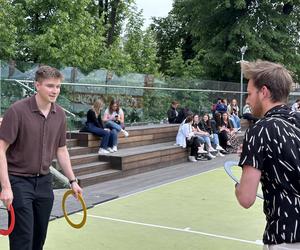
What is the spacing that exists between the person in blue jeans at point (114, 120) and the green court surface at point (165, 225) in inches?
110

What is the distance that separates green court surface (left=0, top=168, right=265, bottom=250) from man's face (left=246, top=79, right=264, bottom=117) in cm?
344

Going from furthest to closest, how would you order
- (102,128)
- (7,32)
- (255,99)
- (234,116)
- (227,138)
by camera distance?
1. (7,32)
2. (234,116)
3. (227,138)
4. (102,128)
5. (255,99)

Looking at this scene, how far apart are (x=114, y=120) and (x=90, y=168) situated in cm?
249

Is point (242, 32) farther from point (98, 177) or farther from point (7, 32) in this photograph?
point (98, 177)

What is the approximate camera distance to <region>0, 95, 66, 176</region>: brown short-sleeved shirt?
3.67 meters

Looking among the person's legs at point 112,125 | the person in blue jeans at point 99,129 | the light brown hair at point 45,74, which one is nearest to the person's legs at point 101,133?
the person in blue jeans at point 99,129

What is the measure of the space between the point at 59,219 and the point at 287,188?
15.6 ft

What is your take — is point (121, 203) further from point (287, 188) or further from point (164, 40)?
point (164, 40)

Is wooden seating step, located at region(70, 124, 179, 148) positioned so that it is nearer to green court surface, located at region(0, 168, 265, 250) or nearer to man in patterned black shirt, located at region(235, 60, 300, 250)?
green court surface, located at region(0, 168, 265, 250)

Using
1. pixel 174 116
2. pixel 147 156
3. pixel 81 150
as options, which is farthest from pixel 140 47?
pixel 81 150

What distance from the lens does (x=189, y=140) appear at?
45.3 ft

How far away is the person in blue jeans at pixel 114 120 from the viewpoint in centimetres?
1165

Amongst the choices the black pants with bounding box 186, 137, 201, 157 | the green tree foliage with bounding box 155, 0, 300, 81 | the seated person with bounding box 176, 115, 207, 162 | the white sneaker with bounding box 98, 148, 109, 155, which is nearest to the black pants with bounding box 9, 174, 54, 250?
the white sneaker with bounding box 98, 148, 109, 155

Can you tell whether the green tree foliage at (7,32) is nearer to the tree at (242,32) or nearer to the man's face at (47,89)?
the tree at (242,32)
